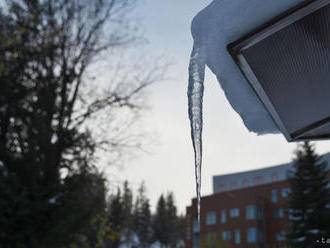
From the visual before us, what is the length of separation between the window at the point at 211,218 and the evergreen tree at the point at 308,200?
63.0ft

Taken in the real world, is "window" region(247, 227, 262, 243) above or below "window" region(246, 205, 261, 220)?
below

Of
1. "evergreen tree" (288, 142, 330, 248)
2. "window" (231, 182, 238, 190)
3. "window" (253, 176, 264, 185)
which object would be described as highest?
"window" (253, 176, 264, 185)

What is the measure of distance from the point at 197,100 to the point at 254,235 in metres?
40.1

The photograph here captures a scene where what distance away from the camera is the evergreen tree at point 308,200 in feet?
74.2

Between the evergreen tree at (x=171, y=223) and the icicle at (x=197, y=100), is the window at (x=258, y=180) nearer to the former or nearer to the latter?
the evergreen tree at (x=171, y=223)

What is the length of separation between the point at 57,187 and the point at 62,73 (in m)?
4.56

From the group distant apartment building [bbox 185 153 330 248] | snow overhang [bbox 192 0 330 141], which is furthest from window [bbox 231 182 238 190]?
snow overhang [bbox 192 0 330 141]

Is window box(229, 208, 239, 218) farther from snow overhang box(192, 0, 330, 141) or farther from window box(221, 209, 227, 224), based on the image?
snow overhang box(192, 0, 330, 141)

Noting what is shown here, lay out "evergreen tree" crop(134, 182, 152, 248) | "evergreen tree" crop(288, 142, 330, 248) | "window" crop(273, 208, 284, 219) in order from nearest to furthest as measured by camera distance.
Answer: "evergreen tree" crop(288, 142, 330, 248) → "window" crop(273, 208, 284, 219) → "evergreen tree" crop(134, 182, 152, 248)

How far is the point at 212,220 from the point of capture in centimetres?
4325

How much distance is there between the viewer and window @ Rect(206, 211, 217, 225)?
43.0 m

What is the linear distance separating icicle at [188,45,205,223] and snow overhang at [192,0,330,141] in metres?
0.06

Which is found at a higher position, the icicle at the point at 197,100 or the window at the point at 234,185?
the window at the point at 234,185

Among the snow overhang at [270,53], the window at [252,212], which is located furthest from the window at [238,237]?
the snow overhang at [270,53]
